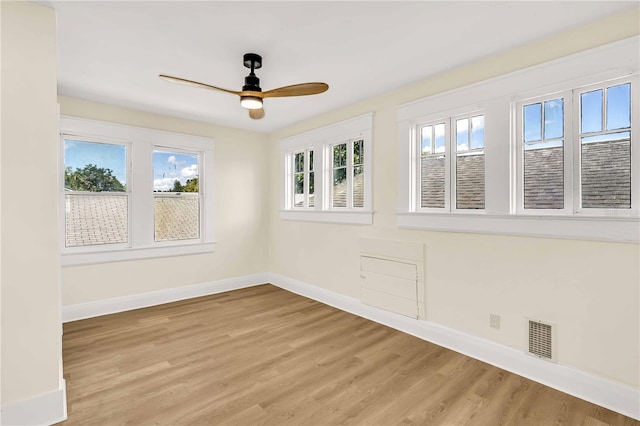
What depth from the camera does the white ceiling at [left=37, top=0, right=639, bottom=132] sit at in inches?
80.7

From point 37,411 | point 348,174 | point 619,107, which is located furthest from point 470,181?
point 37,411

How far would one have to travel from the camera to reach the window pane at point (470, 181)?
2.88 meters

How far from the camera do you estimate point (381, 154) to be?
12.0ft

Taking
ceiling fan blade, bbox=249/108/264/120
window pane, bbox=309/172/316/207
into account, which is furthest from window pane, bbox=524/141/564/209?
window pane, bbox=309/172/316/207

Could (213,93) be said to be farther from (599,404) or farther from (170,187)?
(599,404)

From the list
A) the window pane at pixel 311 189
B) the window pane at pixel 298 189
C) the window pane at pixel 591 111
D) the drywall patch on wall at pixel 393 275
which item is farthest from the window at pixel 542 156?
the window pane at pixel 298 189

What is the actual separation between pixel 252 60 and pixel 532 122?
94.8 inches

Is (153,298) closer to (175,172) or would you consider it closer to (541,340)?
(175,172)

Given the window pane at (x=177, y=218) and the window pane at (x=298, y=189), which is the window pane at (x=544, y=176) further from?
the window pane at (x=177, y=218)

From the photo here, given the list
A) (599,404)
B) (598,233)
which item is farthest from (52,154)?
(599,404)

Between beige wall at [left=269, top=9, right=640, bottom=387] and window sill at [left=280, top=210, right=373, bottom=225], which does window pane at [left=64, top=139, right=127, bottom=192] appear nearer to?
window sill at [left=280, top=210, right=373, bottom=225]

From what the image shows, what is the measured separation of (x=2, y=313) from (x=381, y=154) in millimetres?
3431

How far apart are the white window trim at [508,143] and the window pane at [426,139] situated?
0.38 feet

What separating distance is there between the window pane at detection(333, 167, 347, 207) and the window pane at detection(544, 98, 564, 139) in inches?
90.2
